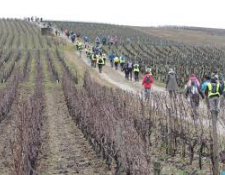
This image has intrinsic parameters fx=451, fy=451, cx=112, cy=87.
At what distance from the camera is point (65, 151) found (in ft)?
45.5

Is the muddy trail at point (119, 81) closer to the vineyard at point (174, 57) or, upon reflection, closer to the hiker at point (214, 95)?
the vineyard at point (174, 57)

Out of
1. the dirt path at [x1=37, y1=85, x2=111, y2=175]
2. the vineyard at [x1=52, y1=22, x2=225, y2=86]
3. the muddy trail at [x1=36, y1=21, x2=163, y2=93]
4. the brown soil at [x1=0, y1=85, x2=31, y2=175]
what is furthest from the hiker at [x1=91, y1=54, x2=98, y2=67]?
the dirt path at [x1=37, y1=85, x2=111, y2=175]

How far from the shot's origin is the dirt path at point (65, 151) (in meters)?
12.0

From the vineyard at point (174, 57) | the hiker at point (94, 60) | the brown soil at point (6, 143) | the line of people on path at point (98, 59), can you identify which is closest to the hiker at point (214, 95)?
the brown soil at point (6, 143)

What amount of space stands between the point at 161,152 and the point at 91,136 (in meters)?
2.37

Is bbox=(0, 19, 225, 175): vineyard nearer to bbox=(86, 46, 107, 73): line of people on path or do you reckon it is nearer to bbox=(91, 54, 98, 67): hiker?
bbox=(86, 46, 107, 73): line of people on path

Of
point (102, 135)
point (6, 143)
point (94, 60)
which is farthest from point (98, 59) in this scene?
point (102, 135)

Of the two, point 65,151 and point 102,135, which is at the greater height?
point 102,135

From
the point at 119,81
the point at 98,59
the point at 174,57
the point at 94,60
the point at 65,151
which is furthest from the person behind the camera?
the point at 174,57

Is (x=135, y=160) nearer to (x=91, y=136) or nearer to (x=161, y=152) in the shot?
(x=161, y=152)

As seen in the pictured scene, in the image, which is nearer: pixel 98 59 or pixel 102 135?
pixel 102 135

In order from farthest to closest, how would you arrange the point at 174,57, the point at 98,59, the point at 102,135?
the point at 174,57 < the point at 98,59 < the point at 102,135

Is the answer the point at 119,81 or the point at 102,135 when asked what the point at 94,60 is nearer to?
the point at 119,81

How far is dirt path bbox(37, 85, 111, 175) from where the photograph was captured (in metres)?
A: 12.0
